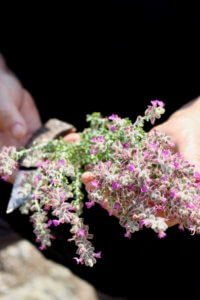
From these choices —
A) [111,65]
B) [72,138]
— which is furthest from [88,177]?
[111,65]

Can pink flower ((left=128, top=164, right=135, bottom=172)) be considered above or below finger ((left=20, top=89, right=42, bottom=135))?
below

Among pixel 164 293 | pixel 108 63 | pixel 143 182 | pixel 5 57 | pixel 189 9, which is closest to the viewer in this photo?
pixel 143 182

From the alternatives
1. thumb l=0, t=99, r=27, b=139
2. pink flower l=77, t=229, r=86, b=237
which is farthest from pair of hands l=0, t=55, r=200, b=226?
pink flower l=77, t=229, r=86, b=237

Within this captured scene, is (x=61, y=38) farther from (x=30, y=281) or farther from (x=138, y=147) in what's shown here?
(x=30, y=281)

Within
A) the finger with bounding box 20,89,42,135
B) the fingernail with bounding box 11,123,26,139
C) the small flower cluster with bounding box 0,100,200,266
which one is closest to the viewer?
the small flower cluster with bounding box 0,100,200,266

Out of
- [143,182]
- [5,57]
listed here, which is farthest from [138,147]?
[5,57]

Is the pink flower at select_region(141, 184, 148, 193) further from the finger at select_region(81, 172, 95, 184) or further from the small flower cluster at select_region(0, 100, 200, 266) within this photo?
the finger at select_region(81, 172, 95, 184)

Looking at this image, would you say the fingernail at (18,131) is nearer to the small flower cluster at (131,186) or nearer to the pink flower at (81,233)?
the small flower cluster at (131,186)

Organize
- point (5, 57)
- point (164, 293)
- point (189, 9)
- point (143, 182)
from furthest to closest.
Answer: point (164, 293)
point (5, 57)
point (189, 9)
point (143, 182)

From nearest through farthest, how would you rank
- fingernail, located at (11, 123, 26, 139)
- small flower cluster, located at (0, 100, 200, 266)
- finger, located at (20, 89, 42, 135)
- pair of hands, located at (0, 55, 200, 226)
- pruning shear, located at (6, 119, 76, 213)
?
small flower cluster, located at (0, 100, 200, 266) → pair of hands, located at (0, 55, 200, 226) → pruning shear, located at (6, 119, 76, 213) → fingernail, located at (11, 123, 26, 139) → finger, located at (20, 89, 42, 135)
